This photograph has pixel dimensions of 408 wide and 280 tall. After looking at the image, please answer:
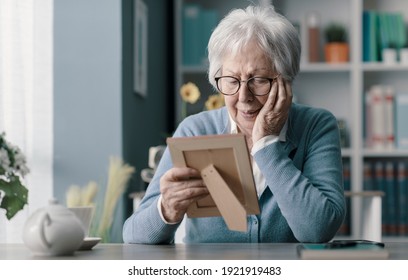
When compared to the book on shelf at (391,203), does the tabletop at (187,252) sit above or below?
above

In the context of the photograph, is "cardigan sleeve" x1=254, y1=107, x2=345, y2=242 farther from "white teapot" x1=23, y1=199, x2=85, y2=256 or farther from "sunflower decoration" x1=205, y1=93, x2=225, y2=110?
"sunflower decoration" x1=205, y1=93, x2=225, y2=110

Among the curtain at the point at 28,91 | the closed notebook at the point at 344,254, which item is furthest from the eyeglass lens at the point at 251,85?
A: the curtain at the point at 28,91

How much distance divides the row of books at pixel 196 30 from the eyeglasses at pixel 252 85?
105 inches

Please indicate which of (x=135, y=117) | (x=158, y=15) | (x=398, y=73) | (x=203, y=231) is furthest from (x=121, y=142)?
(x=398, y=73)

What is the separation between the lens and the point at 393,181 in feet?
15.3

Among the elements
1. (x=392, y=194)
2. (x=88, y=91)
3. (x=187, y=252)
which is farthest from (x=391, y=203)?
(x=187, y=252)

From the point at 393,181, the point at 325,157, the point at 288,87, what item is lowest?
the point at 393,181

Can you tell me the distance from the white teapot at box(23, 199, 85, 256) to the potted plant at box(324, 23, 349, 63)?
3.37 meters

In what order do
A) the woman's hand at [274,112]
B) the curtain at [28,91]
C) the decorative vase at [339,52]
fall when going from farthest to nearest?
1. the decorative vase at [339,52]
2. the curtain at [28,91]
3. the woman's hand at [274,112]

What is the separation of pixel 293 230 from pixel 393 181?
2.79m

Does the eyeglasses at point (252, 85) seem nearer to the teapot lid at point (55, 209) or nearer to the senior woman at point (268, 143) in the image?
the senior woman at point (268, 143)

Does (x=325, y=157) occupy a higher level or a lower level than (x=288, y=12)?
lower

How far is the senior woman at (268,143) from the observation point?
6.56 ft
